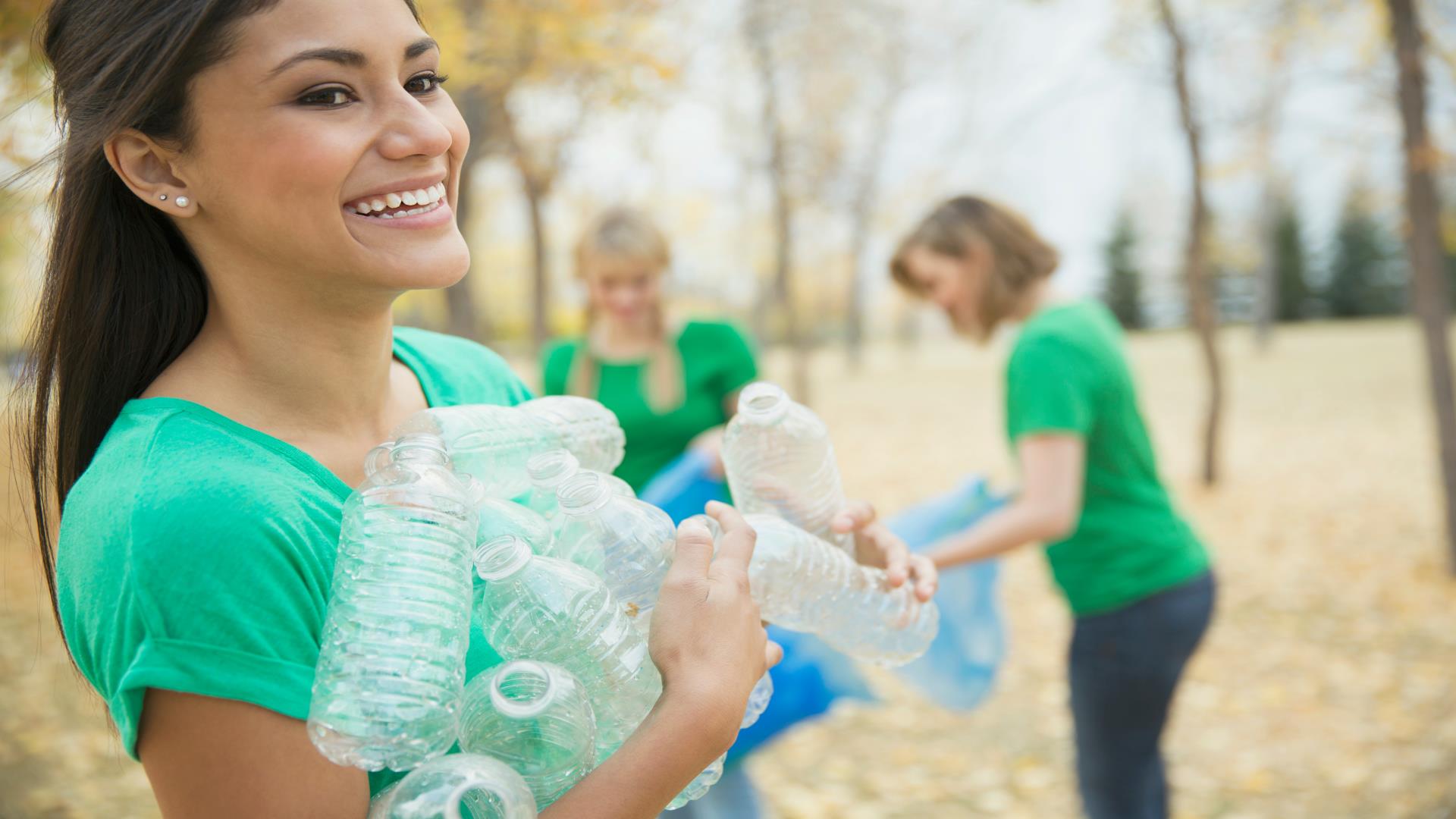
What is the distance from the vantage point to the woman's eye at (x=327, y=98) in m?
1.32

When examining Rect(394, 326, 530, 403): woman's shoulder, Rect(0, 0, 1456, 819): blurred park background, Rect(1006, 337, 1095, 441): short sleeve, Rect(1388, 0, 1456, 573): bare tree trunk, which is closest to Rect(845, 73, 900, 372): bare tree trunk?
Rect(0, 0, 1456, 819): blurred park background

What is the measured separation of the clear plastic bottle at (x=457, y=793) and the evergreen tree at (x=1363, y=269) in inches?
1759

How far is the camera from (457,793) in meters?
1.16

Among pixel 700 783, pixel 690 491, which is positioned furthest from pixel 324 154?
pixel 690 491

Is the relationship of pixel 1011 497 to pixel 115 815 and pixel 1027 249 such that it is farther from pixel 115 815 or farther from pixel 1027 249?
pixel 115 815

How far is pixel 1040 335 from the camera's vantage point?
302cm

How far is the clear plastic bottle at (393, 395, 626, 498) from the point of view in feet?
5.05

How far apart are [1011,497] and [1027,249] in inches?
37.9

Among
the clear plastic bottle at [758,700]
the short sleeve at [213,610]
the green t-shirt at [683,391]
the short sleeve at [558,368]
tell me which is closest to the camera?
the short sleeve at [213,610]

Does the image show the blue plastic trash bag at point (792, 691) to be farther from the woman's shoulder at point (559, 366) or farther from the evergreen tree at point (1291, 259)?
the evergreen tree at point (1291, 259)

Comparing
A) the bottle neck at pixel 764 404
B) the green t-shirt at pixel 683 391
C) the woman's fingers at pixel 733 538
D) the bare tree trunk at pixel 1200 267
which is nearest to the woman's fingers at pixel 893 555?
the bottle neck at pixel 764 404

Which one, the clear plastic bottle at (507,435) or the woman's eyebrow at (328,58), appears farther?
the clear plastic bottle at (507,435)

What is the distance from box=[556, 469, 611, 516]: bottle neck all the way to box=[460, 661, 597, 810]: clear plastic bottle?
268 millimetres

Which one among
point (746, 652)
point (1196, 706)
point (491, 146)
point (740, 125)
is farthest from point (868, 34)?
point (746, 652)
